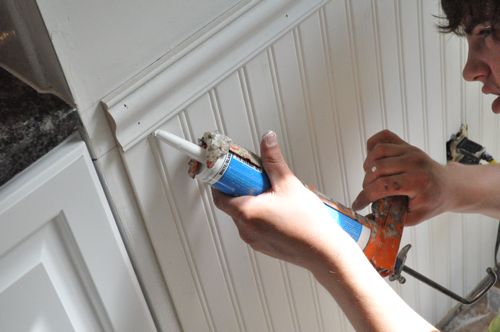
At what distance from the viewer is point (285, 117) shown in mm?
882

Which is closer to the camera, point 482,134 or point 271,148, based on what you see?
point 271,148

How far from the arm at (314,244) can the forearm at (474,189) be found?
307 millimetres

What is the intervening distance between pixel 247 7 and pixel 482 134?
2.44 feet

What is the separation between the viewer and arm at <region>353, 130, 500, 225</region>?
915 mm

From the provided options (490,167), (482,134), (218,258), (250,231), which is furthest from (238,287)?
(482,134)

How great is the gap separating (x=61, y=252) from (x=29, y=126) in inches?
5.8

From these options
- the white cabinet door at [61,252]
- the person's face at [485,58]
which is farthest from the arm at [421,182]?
the white cabinet door at [61,252]

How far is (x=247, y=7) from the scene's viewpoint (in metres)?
0.78

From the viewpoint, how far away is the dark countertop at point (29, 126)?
0.62 m

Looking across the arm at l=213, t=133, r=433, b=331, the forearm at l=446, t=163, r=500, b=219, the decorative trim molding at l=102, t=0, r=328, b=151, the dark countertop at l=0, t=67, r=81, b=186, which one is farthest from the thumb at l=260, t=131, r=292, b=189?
the forearm at l=446, t=163, r=500, b=219

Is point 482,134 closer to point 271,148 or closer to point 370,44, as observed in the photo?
point 370,44

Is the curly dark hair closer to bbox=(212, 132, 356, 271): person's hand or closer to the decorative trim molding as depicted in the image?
the decorative trim molding

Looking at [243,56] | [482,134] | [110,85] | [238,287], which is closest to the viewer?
[110,85]

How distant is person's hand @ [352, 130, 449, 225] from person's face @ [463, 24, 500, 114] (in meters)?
0.14
